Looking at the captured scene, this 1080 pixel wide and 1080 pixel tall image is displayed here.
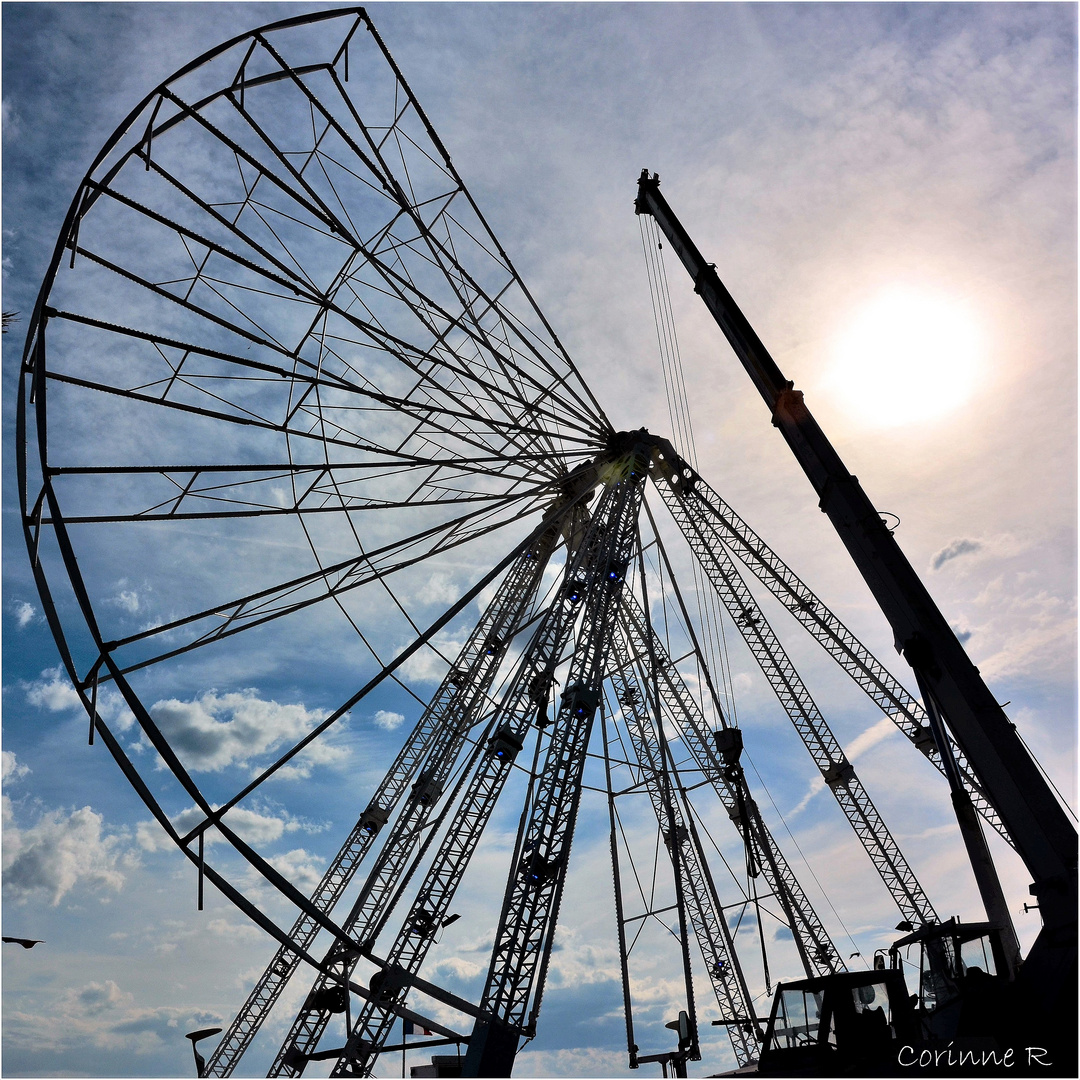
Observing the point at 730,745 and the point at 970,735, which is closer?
the point at 970,735

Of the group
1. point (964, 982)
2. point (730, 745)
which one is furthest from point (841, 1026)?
point (730, 745)

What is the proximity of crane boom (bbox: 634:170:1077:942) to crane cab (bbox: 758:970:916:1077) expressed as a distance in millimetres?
3840

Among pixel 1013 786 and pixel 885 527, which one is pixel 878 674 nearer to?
pixel 885 527

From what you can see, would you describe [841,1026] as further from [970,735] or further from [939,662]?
[939,662]

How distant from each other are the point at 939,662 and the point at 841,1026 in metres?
6.92

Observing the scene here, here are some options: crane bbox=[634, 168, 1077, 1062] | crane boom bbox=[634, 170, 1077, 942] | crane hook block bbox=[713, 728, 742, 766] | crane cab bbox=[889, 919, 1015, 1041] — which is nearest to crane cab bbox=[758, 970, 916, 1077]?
crane cab bbox=[889, 919, 1015, 1041]

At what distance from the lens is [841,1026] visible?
1405 centimetres

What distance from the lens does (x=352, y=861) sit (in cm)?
4072

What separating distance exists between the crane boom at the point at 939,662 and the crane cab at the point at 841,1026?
151 inches

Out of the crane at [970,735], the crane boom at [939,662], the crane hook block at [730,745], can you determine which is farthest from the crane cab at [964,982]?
the crane hook block at [730,745]

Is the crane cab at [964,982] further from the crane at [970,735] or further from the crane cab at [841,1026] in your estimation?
the crane cab at [841,1026]

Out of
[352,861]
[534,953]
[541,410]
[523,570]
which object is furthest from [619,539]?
[352,861]

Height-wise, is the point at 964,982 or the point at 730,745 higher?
the point at 730,745

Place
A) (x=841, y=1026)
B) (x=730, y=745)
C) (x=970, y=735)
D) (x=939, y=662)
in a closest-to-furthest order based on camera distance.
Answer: (x=970, y=735) → (x=841, y=1026) → (x=939, y=662) → (x=730, y=745)
